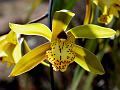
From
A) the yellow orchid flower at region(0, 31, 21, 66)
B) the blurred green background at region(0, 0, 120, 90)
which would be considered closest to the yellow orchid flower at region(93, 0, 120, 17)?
the blurred green background at region(0, 0, 120, 90)

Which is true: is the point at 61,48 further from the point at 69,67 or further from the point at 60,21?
the point at 69,67

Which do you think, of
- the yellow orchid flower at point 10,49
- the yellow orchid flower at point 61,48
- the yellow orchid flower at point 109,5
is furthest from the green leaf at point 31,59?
the yellow orchid flower at point 109,5

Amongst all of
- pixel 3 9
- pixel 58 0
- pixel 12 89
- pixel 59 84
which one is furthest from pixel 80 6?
pixel 58 0

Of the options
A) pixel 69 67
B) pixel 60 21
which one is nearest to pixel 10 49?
pixel 60 21

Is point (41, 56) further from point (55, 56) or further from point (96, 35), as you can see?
point (96, 35)

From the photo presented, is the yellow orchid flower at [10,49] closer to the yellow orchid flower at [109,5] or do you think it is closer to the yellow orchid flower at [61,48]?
the yellow orchid flower at [61,48]

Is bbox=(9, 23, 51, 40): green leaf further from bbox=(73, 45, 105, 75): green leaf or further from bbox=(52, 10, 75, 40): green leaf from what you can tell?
bbox=(73, 45, 105, 75): green leaf
